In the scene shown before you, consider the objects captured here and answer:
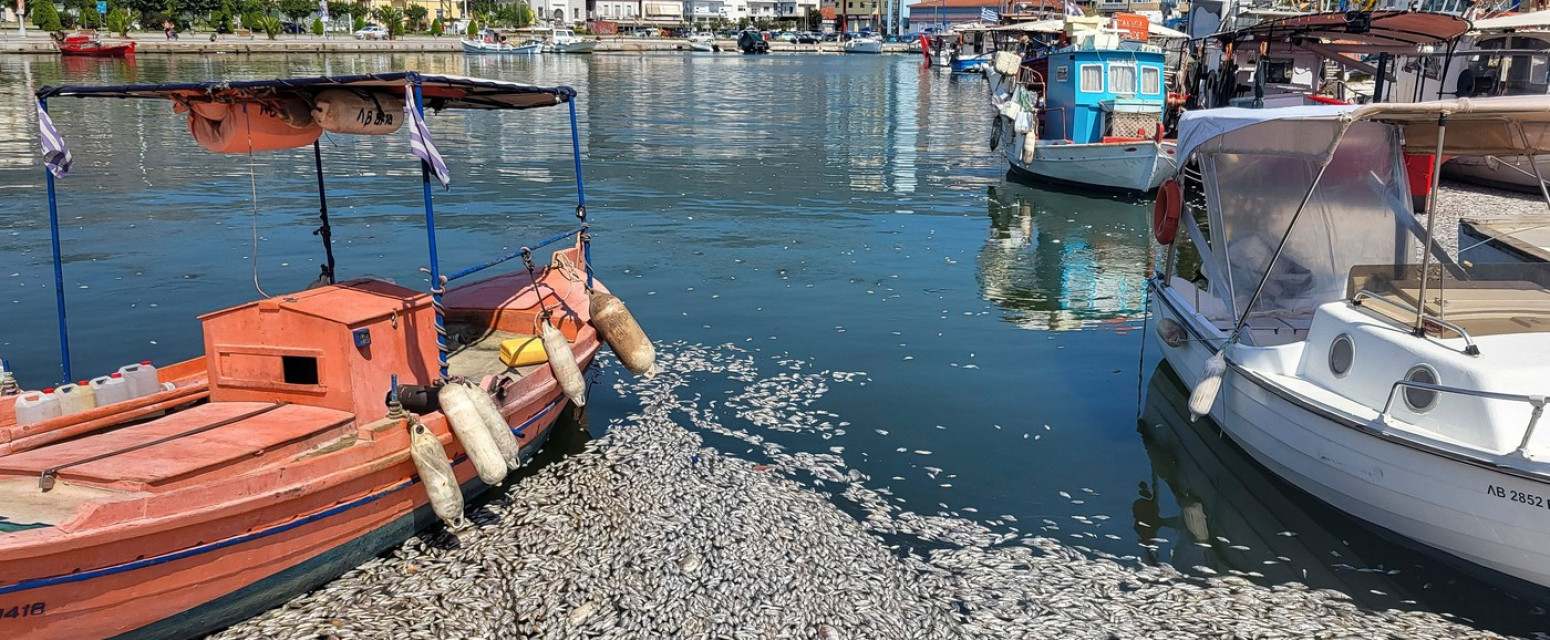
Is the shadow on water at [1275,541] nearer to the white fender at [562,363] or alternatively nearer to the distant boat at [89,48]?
the white fender at [562,363]

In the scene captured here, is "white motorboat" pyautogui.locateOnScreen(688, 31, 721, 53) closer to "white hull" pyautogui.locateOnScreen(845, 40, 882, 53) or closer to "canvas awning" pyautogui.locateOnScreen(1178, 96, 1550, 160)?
"white hull" pyautogui.locateOnScreen(845, 40, 882, 53)

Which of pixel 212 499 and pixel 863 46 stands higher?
pixel 863 46

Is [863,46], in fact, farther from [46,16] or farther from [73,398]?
[73,398]

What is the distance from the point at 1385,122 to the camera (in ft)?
37.3

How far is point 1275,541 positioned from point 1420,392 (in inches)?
73.3

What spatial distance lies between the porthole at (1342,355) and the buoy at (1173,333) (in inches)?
94.1

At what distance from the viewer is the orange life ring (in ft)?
40.7

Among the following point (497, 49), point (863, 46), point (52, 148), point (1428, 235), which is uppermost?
point (863, 46)

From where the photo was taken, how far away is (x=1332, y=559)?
9.43 metres

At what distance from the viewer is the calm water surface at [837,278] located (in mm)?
10438

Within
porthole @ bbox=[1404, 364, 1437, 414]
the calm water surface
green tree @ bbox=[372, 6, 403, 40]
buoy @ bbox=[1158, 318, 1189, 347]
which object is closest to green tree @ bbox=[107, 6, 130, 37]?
green tree @ bbox=[372, 6, 403, 40]

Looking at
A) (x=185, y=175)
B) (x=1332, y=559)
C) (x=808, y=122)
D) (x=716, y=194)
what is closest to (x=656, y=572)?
(x=1332, y=559)

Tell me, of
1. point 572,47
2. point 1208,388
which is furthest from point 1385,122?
point 572,47

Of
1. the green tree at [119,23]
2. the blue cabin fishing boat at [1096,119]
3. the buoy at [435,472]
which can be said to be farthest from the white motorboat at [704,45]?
the buoy at [435,472]
